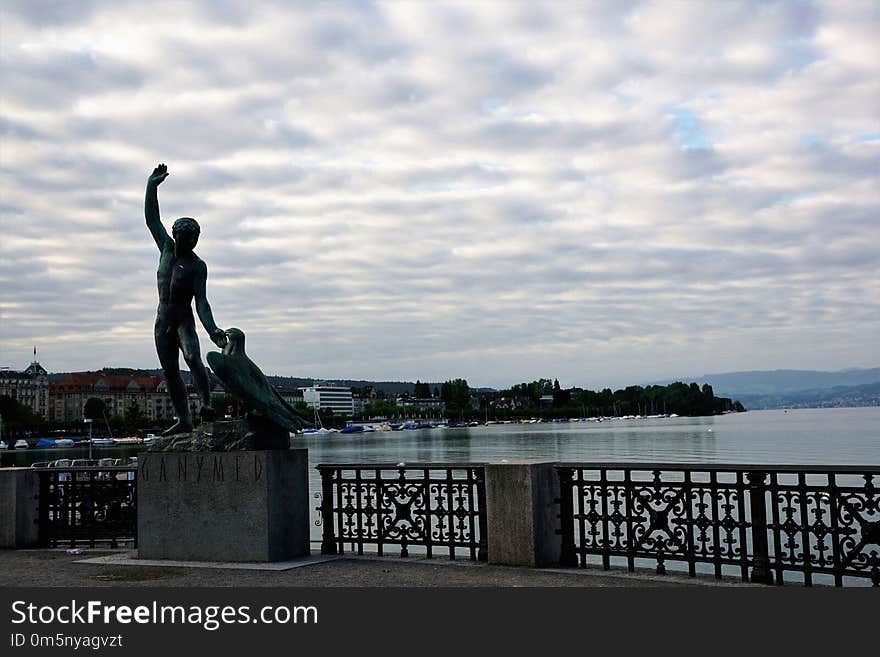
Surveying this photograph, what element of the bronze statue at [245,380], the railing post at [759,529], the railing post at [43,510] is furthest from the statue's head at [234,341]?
the railing post at [759,529]

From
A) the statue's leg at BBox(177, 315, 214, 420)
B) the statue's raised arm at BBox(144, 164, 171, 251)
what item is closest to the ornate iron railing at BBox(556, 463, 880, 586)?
the statue's leg at BBox(177, 315, 214, 420)

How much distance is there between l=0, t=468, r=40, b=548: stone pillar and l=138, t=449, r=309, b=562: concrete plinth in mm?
2625

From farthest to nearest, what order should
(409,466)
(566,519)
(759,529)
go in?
1. (409,466)
2. (566,519)
3. (759,529)

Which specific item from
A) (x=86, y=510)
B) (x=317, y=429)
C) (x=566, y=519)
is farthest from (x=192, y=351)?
(x=317, y=429)

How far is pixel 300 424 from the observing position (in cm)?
1178

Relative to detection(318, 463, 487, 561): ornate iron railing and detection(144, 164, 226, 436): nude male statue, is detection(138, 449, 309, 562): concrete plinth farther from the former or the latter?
detection(144, 164, 226, 436): nude male statue

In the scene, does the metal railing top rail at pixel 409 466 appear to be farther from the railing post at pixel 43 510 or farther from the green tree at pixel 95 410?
the green tree at pixel 95 410

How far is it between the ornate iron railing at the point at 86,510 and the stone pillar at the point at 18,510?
110mm

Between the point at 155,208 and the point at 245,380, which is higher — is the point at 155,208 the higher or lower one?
the higher one

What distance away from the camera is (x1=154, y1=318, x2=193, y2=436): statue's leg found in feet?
39.8

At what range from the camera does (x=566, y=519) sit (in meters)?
10.3

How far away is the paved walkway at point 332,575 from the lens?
934 centimetres

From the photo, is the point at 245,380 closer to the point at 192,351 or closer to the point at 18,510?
the point at 192,351

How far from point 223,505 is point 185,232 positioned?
3.54m
